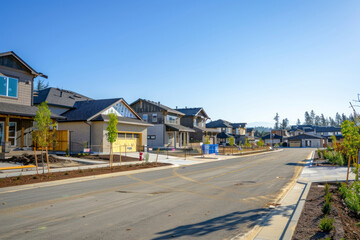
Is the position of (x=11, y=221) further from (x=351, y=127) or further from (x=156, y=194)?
(x=351, y=127)

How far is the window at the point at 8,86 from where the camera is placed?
70.2ft

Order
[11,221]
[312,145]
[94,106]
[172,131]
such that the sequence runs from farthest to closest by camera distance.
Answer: [312,145] → [172,131] → [94,106] → [11,221]

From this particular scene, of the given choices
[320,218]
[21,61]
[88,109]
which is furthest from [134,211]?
[88,109]

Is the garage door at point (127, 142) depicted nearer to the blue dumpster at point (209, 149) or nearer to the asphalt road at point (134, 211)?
the blue dumpster at point (209, 149)

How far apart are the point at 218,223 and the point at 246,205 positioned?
228 centimetres

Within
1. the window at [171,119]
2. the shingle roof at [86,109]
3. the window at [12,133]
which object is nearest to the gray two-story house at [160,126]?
the window at [171,119]

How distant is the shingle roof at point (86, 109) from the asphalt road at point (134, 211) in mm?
19570

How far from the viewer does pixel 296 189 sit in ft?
37.1

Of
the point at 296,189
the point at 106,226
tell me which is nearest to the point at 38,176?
the point at 106,226

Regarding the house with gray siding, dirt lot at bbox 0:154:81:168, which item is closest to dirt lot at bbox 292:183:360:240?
dirt lot at bbox 0:154:81:168

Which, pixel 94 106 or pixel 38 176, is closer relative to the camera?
pixel 38 176

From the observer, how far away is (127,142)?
33.3 metres

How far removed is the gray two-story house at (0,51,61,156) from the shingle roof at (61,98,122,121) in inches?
261

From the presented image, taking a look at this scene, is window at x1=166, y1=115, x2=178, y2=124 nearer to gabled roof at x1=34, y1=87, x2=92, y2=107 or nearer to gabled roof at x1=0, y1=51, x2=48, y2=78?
gabled roof at x1=34, y1=87, x2=92, y2=107
